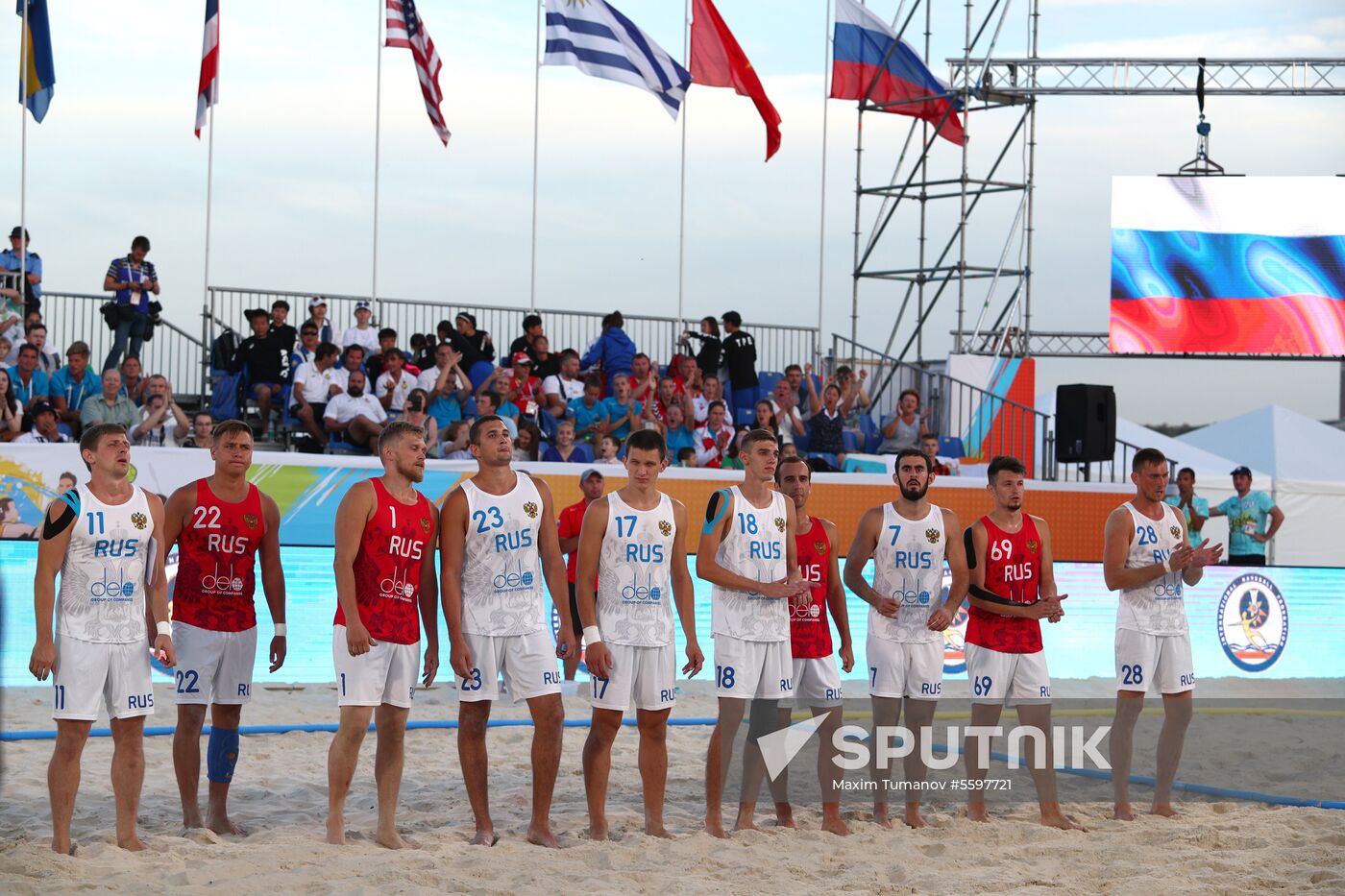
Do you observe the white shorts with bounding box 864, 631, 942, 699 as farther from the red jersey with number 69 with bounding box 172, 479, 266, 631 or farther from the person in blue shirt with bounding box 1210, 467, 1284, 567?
the person in blue shirt with bounding box 1210, 467, 1284, 567

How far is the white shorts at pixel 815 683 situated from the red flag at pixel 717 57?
12.5 m

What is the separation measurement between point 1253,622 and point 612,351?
7.92 meters

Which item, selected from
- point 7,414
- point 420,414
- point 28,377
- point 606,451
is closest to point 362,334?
point 420,414

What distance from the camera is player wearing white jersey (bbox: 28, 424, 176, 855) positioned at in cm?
627

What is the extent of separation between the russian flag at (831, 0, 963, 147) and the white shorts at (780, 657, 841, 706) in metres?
15.3

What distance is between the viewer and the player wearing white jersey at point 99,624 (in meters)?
6.27

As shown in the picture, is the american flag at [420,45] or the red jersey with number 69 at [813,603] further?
the american flag at [420,45]

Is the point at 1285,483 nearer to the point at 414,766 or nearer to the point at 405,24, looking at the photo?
the point at 405,24

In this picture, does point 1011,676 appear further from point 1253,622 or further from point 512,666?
point 1253,622

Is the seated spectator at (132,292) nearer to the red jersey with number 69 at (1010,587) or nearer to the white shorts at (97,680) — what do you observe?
the white shorts at (97,680)

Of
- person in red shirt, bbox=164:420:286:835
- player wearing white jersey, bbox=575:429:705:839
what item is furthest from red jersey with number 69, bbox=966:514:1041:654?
person in red shirt, bbox=164:420:286:835

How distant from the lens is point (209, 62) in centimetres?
1698

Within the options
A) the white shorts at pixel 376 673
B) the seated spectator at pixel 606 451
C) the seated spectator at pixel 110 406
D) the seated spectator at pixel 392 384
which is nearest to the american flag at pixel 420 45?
the seated spectator at pixel 392 384

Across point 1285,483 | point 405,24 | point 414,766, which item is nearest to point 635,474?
point 414,766
